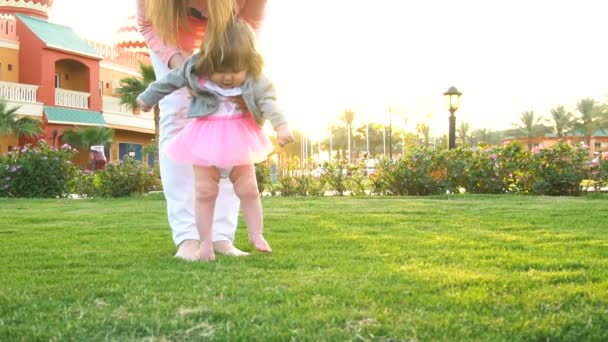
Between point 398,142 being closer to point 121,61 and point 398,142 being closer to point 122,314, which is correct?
point 121,61

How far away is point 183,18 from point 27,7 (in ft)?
79.4

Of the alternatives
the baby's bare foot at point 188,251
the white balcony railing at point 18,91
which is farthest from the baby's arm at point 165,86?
the white balcony railing at point 18,91

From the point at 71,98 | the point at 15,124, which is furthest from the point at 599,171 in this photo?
the point at 71,98

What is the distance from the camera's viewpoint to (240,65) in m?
3.51

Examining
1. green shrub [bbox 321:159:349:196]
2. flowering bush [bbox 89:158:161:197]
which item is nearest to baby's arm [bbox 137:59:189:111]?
green shrub [bbox 321:159:349:196]

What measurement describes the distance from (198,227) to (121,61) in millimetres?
26854

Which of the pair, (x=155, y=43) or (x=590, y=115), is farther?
(x=590, y=115)

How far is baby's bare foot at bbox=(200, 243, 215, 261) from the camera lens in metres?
3.39

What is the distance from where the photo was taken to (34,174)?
13430 mm

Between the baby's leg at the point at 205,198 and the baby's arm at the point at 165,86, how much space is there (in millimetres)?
407

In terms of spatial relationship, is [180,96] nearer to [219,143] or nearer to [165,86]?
[165,86]

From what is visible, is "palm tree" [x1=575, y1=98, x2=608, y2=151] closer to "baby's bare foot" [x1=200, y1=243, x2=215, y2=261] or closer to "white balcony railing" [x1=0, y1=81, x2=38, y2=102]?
"white balcony railing" [x1=0, y1=81, x2=38, y2=102]

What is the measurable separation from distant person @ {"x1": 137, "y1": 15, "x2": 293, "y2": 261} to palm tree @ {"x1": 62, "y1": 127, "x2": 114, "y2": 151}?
72.4ft

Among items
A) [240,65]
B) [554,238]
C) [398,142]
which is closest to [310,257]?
[240,65]
